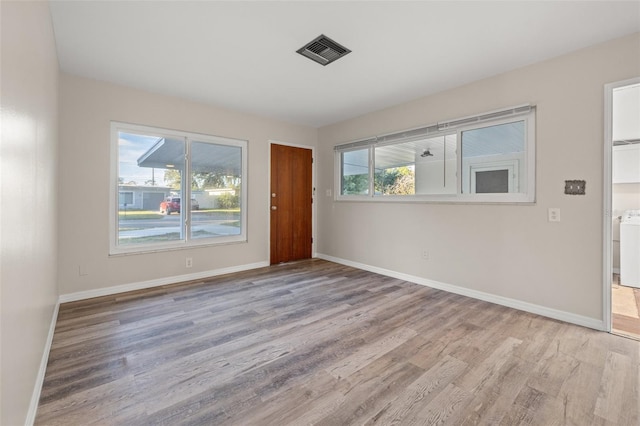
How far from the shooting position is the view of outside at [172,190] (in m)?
3.62

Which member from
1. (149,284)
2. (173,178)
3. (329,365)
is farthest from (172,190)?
(329,365)

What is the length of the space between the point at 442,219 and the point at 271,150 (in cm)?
307

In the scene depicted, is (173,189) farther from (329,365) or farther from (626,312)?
(626,312)

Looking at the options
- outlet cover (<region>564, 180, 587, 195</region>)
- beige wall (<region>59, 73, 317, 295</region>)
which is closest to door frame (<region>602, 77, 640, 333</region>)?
outlet cover (<region>564, 180, 587, 195</region>)

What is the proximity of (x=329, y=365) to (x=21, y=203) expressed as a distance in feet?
6.49

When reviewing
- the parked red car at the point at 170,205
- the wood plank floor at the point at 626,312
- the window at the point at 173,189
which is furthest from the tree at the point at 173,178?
the wood plank floor at the point at 626,312

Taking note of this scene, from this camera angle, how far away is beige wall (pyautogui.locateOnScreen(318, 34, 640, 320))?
2570 mm

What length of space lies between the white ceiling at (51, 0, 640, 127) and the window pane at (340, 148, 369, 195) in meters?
1.39

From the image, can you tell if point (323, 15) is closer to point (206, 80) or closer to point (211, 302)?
point (206, 80)

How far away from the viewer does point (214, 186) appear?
4.36 meters

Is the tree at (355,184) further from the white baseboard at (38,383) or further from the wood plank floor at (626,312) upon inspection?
the white baseboard at (38,383)

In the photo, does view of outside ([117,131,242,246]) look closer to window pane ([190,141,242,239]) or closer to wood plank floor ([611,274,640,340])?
window pane ([190,141,242,239])

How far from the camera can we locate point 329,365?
1992 millimetres

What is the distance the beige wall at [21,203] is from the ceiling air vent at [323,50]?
188 cm
